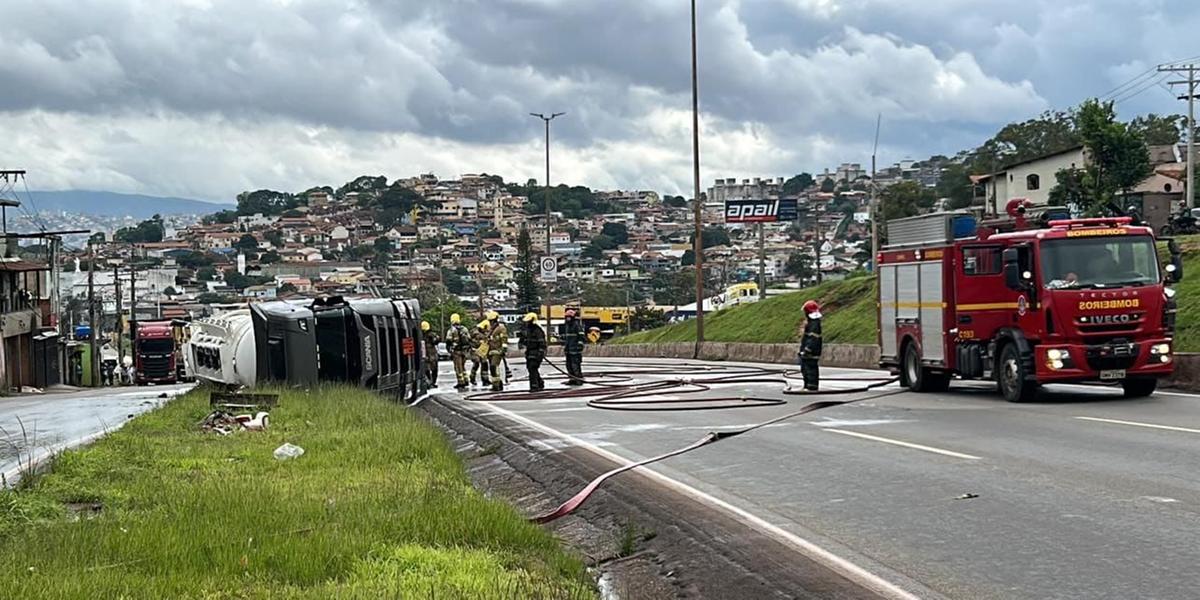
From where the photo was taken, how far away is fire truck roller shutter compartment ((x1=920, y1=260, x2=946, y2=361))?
2281 cm

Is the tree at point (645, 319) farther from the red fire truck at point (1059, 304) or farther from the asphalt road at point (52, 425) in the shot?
the red fire truck at point (1059, 304)

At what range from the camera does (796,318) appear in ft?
176

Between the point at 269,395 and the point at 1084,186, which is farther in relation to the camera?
the point at 1084,186

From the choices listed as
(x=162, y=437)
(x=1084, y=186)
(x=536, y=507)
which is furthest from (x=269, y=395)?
(x=1084, y=186)

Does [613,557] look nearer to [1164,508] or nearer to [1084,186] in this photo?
→ [1164,508]

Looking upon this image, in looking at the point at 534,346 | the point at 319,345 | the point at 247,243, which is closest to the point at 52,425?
the point at 319,345

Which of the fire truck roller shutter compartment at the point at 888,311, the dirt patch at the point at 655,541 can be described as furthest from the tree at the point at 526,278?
the dirt patch at the point at 655,541

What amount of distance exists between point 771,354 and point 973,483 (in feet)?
109

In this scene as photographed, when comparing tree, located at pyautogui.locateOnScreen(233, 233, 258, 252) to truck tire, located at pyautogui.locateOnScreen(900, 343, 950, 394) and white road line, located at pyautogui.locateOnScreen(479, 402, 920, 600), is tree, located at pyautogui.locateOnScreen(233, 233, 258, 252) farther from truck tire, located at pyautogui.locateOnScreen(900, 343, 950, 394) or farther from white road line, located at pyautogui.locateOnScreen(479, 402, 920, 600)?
white road line, located at pyautogui.locateOnScreen(479, 402, 920, 600)

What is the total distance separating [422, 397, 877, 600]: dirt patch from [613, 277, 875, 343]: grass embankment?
101ft

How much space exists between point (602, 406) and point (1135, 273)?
8601 millimetres

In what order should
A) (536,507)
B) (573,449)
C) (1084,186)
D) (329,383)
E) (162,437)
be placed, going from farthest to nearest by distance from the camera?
(1084,186) < (329,383) < (162,437) < (573,449) < (536,507)

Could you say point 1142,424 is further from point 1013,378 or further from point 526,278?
point 526,278

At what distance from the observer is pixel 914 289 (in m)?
23.9
